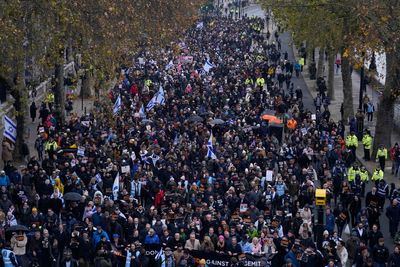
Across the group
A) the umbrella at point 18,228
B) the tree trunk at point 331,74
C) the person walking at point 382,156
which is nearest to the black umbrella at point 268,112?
the person walking at point 382,156

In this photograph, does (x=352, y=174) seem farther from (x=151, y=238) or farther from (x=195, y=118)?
(x=195, y=118)

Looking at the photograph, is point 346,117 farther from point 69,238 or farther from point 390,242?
point 69,238

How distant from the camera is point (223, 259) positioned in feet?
66.7

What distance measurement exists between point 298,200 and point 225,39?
44.3 meters

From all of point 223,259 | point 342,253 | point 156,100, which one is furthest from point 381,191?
point 156,100

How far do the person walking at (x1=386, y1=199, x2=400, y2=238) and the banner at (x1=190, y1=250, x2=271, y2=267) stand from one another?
4818mm

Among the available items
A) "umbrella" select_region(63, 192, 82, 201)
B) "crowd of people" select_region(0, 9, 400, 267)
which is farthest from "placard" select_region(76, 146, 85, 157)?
"umbrella" select_region(63, 192, 82, 201)

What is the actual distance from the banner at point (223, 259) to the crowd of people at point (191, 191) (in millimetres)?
101

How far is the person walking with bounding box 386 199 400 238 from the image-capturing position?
23844 mm

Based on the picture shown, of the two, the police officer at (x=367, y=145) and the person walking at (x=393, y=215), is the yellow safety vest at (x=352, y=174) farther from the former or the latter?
the police officer at (x=367, y=145)

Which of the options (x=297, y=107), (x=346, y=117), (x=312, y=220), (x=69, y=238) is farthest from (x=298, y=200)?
(x=346, y=117)

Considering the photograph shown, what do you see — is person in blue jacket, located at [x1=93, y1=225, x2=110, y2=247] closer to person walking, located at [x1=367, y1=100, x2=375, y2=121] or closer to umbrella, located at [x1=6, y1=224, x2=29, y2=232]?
umbrella, located at [x1=6, y1=224, x2=29, y2=232]

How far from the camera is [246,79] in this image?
47812 mm

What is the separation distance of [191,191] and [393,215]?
5123mm
